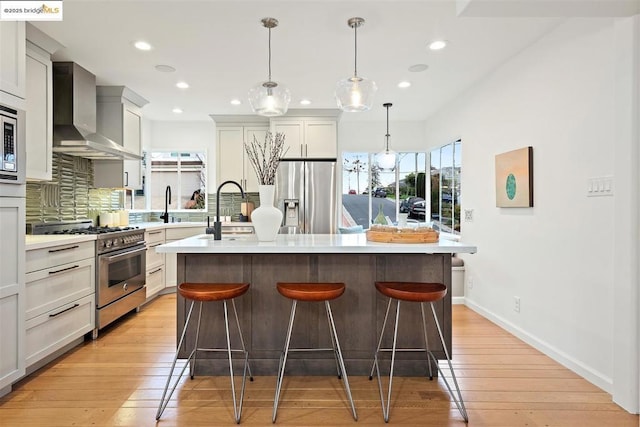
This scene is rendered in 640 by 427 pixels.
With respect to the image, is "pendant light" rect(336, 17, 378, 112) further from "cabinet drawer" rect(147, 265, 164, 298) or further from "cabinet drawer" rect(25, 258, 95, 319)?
"cabinet drawer" rect(147, 265, 164, 298)

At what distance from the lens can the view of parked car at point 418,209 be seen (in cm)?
595

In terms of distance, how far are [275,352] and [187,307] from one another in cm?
67

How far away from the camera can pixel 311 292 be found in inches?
79.7

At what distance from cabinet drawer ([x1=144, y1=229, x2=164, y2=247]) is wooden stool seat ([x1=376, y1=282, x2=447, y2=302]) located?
316 centimetres

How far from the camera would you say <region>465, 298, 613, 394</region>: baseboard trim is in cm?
232

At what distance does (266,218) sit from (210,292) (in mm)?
677

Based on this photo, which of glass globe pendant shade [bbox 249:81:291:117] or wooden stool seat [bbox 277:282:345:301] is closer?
wooden stool seat [bbox 277:282:345:301]

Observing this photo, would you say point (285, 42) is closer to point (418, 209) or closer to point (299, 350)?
point (299, 350)

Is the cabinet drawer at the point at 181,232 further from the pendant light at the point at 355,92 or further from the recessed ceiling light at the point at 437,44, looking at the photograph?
the recessed ceiling light at the point at 437,44

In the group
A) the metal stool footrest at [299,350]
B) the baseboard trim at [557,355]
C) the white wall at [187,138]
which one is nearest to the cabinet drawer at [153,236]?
the white wall at [187,138]

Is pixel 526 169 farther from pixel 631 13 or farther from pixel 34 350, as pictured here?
pixel 34 350

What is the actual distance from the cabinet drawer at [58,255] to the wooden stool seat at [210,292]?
117 centimetres

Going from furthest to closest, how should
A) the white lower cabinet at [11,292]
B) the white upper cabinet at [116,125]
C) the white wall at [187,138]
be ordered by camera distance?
1. the white wall at [187,138]
2. the white upper cabinet at [116,125]
3. the white lower cabinet at [11,292]

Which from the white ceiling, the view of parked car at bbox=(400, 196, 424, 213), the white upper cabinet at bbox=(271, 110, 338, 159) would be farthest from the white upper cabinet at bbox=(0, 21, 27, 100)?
the view of parked car at bbox=(400, 196, 424, 213)
